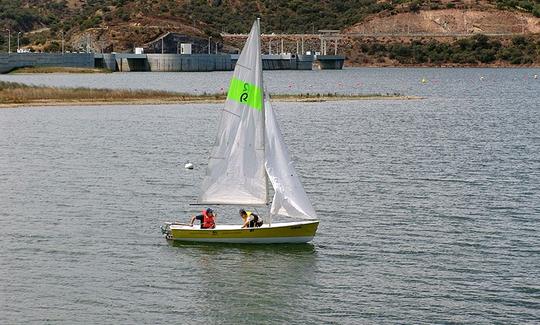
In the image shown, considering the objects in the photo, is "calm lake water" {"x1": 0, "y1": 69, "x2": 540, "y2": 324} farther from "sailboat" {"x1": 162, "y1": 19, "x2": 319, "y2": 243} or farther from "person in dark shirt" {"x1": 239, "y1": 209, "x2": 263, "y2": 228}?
"person in dark shirt" {"x1": 239, "y1": 209, "x2": 263, "y2": 228}

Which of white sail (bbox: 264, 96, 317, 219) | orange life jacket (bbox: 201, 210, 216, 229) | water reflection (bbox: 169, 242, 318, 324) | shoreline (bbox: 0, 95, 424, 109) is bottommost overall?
shoreline (bbox: 0, 95, 424, 109)

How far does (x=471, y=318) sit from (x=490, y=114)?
89.9 meters

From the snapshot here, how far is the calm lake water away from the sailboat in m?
0.67

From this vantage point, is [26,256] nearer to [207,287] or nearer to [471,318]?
[207,287]

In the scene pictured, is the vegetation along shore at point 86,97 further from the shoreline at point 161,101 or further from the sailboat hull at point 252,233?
the sailboat hull at point 252,233

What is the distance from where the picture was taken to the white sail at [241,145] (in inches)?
1761

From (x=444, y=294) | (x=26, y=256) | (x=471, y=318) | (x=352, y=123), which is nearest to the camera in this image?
(x=471, y=318)

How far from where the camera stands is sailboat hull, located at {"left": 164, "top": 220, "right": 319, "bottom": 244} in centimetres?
4500

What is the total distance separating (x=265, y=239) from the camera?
149ft

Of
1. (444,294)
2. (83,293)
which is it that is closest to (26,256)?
(83,293)

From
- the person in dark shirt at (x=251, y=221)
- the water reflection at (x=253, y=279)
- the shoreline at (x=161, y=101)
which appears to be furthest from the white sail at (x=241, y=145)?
the shoreline at (x=161, y=101)

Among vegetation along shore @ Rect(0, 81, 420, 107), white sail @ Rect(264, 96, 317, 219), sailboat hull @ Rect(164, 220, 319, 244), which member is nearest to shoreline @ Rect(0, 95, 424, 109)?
vegetation along shore @ Rect(0, 81, 420, 107)

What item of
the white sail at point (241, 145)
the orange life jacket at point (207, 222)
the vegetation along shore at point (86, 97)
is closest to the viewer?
the white sail at point (241, 145)

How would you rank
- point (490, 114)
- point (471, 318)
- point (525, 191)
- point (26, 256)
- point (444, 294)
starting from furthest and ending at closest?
point (490, 114), point (525, 191), point (26, 256), point (444, 294), point (471, 318)
